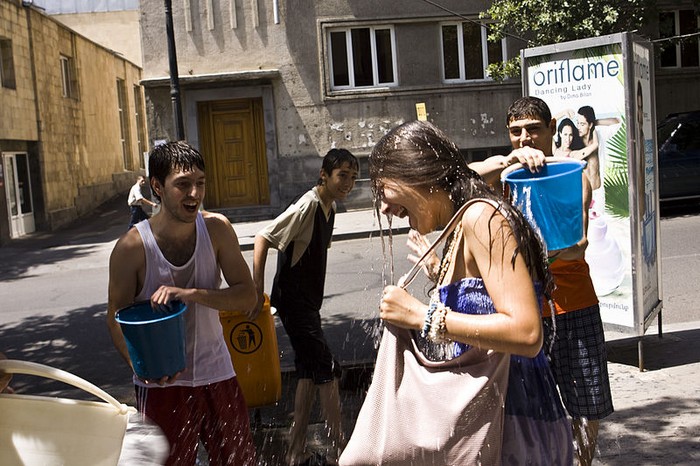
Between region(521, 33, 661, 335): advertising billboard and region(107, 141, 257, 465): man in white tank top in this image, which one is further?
region(521, 33, 661, 335): advertising billboard

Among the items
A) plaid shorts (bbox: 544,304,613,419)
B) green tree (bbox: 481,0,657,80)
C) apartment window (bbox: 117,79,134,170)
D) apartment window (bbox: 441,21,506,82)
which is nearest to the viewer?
plaid shorts (bbox: 544,304,613,419)

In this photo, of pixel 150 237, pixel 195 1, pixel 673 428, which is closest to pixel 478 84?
pixel 195 1

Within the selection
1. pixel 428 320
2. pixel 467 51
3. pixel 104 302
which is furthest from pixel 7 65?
pixel 428 320

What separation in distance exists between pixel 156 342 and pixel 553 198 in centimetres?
164

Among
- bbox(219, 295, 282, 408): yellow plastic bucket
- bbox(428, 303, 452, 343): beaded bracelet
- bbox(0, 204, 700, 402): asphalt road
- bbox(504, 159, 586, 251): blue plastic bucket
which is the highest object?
bbox(504, 159, 586, 251): blue plastic bucket

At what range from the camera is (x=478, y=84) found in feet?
62.7

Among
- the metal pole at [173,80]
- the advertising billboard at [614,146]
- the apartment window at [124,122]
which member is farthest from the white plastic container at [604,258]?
the apartment window at [124,122]

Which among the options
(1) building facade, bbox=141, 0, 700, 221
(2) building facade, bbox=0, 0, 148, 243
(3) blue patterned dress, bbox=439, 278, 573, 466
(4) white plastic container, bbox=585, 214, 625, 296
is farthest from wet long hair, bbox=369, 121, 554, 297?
(2) building facade, bbox=0, 0, 148, 243

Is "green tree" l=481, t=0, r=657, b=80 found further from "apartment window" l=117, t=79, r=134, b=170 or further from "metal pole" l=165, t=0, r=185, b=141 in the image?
"apartment window" l=117, t=79, r=134, b=170

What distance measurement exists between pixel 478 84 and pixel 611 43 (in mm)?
13994

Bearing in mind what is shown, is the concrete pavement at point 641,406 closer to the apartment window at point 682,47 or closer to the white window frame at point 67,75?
the apartment window at point 682,47

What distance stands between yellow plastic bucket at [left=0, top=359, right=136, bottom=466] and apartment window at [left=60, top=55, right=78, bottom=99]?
23567 mm

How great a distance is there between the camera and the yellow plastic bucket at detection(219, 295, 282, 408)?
4.70 meters

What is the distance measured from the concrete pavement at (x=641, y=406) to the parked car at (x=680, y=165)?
887 centimetres
